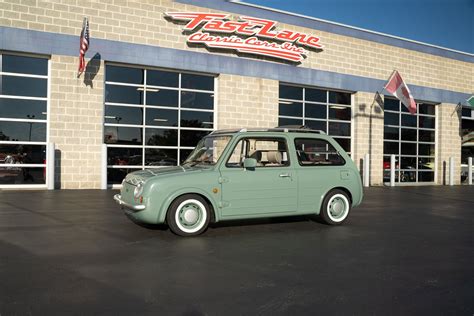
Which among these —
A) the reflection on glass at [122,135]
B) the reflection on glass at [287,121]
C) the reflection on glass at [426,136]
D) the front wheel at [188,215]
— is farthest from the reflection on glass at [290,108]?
the front wheel at [188,215]

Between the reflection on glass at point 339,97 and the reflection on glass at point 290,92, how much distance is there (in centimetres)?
174

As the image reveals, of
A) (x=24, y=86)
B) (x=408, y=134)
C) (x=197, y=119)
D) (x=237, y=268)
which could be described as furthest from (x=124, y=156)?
(x=408, y=134)

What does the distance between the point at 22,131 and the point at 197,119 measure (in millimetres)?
6027

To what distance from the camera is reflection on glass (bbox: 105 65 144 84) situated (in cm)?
1516

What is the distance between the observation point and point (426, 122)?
22578 millimetres

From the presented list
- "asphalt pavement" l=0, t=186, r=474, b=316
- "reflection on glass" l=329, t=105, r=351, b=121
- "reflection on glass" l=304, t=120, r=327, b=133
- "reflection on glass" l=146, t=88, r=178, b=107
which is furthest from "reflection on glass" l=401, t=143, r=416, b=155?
"asphalt pavement" l=0, t=186, r=474, b=316

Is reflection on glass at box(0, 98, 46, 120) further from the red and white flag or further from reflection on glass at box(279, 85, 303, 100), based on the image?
the red and white flag

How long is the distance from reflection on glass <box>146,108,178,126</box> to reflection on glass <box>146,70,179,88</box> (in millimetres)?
962

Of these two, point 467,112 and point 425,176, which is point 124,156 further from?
point 467,112

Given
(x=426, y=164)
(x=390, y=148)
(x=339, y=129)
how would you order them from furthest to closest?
1. (x=426, y=164)
2. (x=390, y=148)
3. (x=339, y=129)

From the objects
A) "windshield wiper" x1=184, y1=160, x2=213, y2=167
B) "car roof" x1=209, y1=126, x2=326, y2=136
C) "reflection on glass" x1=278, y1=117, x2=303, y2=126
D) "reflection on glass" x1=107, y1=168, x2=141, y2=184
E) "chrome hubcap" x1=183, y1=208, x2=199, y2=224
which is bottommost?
"chrome hubcap" x1=183, y1=208, x2=199, y2=224

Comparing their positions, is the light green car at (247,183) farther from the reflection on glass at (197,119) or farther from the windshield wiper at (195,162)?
the reflection on glass at (197,119)

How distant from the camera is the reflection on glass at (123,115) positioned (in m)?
15.2

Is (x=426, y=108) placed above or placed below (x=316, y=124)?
above
